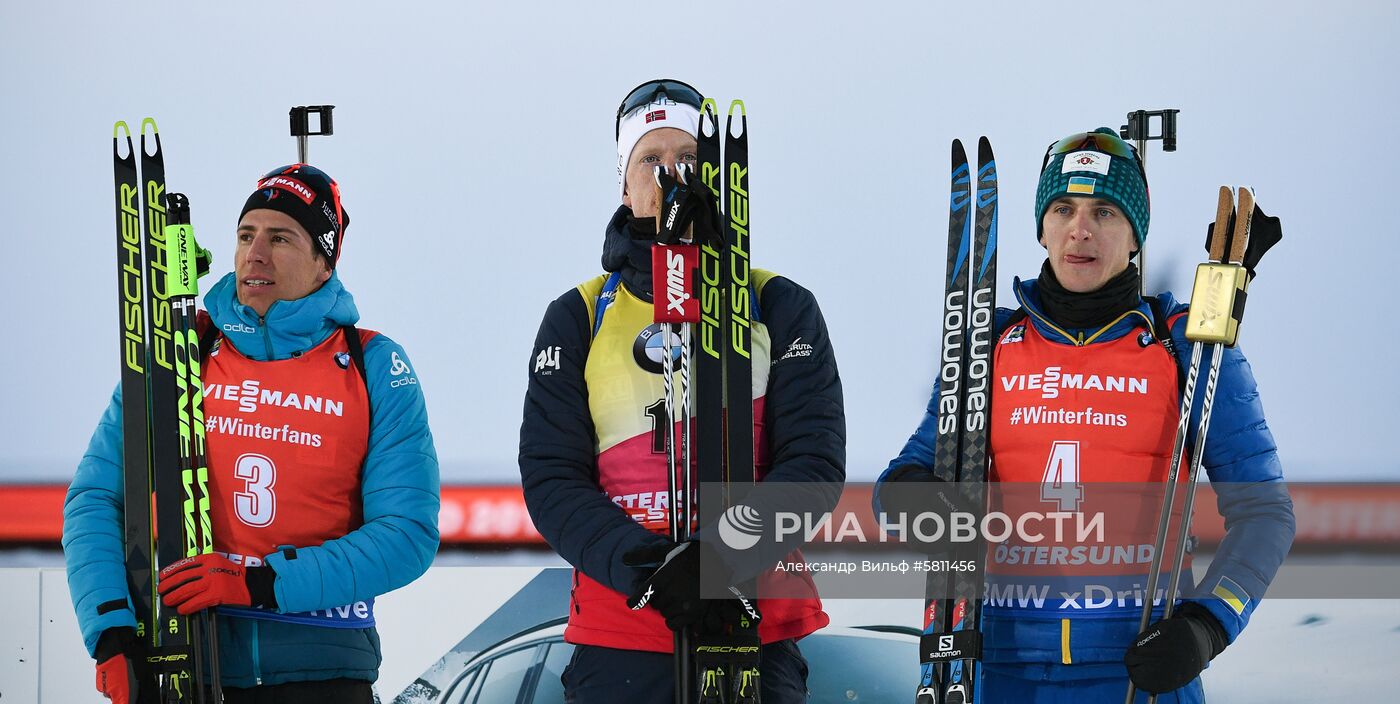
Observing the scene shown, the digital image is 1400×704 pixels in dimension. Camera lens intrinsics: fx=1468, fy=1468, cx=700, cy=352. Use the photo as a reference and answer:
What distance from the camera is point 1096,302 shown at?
6.91 feet

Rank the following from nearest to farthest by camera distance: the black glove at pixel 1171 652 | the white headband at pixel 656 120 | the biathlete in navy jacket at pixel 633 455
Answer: the black glove at pixel 1171 652 → the biathlete in navy jacket at pixel 633 455 → the white headband at pixel 656 120

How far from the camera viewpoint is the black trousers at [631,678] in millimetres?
2059

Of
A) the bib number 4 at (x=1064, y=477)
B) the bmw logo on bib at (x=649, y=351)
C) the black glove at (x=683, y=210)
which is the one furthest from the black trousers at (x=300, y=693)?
the bib number 4 at (x=1064, y=477)

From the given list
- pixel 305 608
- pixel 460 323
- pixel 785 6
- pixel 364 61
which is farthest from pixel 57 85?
pixel 305 608

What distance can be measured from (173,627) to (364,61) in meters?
1.75

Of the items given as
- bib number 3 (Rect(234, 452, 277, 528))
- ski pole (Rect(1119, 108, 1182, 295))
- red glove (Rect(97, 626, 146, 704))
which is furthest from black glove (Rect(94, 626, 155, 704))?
ski pole (Rect(1119, 108, 1182, 295))

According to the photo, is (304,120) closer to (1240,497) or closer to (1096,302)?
(1096,302)

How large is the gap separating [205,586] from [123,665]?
198 mm

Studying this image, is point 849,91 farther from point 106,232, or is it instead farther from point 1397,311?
point 106,232

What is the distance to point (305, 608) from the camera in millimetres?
2217

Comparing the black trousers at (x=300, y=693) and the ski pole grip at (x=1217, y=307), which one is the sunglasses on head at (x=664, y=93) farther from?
the black trousers at (x=300, y=693)

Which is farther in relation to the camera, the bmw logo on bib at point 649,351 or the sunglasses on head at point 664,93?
the sunglasses on head at point 664,93

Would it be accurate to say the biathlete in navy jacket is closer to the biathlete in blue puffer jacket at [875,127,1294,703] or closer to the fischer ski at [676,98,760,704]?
the fischer ski at [676,98,760,704]

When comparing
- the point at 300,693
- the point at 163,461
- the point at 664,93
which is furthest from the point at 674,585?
the point at 163,461
